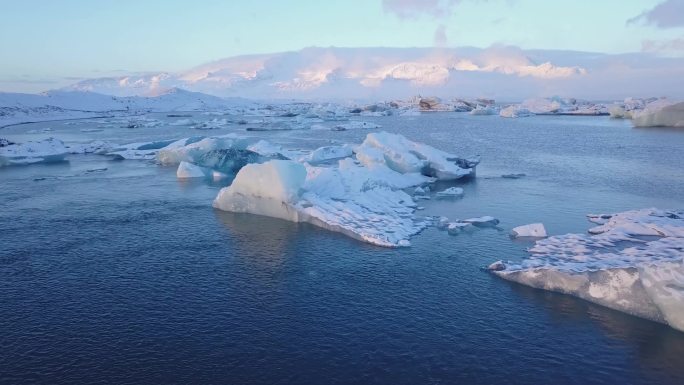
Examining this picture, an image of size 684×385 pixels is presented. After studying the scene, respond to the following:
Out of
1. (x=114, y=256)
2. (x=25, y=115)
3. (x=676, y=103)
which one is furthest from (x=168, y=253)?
(x=25, y=115)

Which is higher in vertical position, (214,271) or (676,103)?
(676,103)

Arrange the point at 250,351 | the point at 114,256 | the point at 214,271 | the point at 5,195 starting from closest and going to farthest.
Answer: the point at 250,351 → the point at 214,271 → the point at 114,256 → the point at 5,195

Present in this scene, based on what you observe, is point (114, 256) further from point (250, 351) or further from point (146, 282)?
point (250, 351)

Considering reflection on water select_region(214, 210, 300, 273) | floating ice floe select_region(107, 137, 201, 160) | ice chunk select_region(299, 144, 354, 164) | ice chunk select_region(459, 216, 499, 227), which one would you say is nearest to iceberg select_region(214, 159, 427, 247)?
reflection on water select_region(214, 210, 300, 273)

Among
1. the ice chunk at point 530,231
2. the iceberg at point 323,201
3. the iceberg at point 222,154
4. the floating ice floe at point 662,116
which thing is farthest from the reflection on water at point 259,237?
the floating ice floe at point 662,116

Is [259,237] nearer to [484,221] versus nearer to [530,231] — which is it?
[484,221]

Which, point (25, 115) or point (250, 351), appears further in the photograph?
point (25, 115)

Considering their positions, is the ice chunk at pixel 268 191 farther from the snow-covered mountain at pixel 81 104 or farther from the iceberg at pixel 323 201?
the snow-covered mountain at pixel 81 104

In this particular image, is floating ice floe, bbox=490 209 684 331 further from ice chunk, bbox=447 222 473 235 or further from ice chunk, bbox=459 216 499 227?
ice chunk, bbox=447 222 473 235
